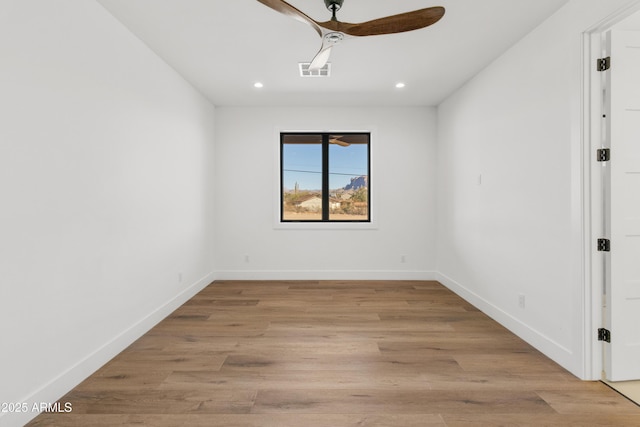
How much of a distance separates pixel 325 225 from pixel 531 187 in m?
2.85

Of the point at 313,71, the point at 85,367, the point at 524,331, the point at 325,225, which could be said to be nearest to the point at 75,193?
the point at 85,367

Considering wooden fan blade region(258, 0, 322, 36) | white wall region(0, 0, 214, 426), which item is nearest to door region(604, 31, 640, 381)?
wooden fan blade region(258, 0, 322, 36)

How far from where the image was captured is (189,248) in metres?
4.02

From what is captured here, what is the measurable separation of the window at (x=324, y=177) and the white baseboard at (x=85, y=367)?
2.37 meters

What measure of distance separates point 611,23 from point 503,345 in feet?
7.86

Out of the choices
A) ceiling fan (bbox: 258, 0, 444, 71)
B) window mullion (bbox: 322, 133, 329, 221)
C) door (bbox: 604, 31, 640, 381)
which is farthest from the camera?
window mullion (bbox: 322, 133, 329, 221)

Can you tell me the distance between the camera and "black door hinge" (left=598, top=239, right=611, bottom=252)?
210 centimetres

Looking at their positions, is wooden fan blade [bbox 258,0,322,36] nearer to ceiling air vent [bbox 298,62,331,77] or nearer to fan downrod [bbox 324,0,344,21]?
fan downrod [bbox 324,0,344,21]

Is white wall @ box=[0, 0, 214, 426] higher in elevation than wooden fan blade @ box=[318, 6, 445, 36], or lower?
lower

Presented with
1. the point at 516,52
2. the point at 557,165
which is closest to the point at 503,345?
the point at 557,165

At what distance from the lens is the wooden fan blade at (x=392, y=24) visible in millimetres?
1984

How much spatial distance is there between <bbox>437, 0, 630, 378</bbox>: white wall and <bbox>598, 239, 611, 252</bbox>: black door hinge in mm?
99

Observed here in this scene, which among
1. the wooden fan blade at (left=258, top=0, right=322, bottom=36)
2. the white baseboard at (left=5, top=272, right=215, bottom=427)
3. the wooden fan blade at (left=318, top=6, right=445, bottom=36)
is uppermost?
the wooden fan blade at (left=318, top=6, right=445, bottom=36)

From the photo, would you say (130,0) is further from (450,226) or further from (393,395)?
(450,226)
